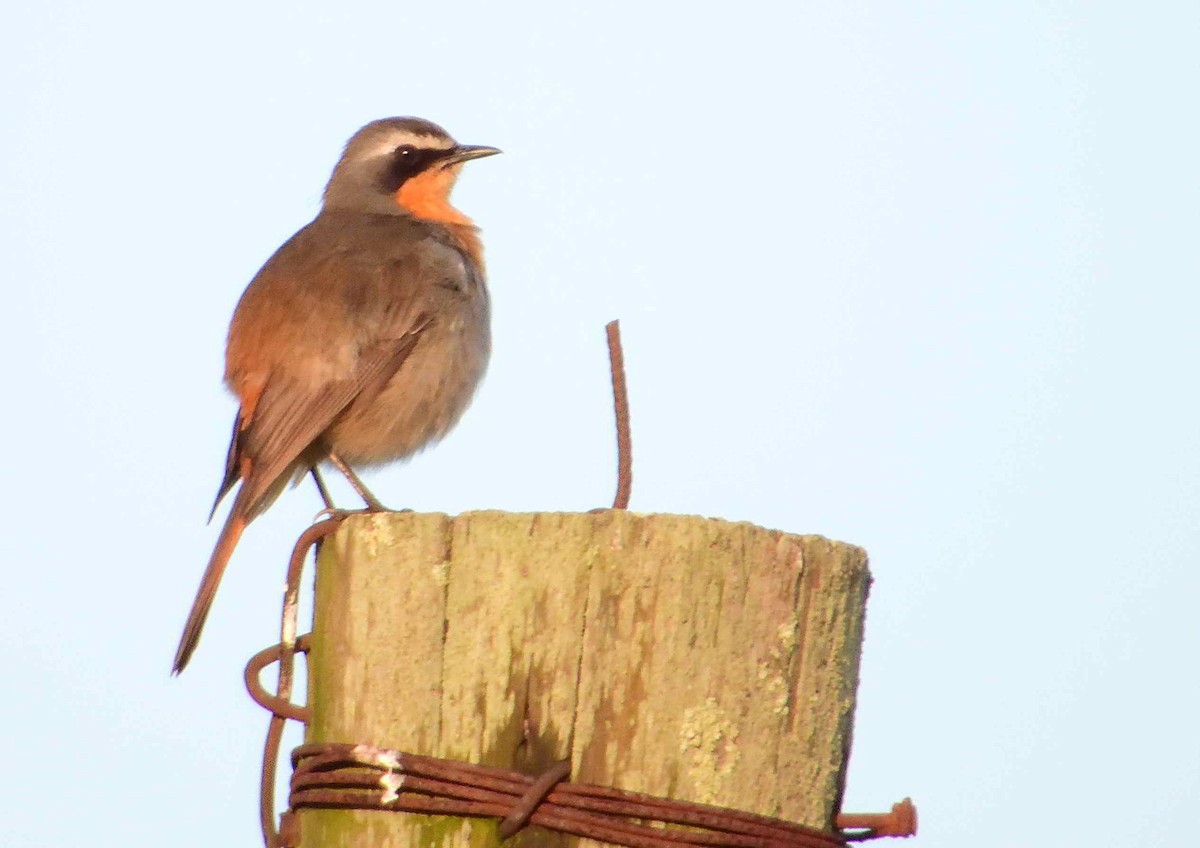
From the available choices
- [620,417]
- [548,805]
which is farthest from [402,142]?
[548,805]

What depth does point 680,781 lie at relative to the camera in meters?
3.10

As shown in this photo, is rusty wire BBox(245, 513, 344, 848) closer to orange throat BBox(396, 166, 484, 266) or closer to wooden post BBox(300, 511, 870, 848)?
wooden post BBox(300, 511, 870, 848)

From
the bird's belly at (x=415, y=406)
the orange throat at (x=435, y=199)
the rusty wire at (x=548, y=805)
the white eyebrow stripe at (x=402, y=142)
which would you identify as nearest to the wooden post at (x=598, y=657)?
the rusty wire at (x=548, y=805)

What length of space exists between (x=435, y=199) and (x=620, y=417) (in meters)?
5.27

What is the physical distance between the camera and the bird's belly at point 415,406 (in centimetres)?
701

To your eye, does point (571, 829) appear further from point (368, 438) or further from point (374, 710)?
point (368, 438)

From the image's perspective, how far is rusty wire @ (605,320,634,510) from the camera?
3.61 m

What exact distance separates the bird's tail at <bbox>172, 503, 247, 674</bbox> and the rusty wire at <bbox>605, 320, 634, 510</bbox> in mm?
2414

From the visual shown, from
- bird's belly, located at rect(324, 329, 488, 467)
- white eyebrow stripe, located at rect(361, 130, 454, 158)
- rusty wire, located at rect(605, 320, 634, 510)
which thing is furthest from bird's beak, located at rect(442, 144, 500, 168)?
rusty wire, located at rect(605, 320, 634, 510)

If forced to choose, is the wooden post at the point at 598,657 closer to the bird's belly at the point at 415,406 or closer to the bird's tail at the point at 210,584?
the bird's tail at the point at 210,584

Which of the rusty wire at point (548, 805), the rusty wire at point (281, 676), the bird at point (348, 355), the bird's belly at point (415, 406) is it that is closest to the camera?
the rusty wire at point (548, 805)

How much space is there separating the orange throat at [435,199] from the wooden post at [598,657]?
5.21 m

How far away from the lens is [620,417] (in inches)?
146

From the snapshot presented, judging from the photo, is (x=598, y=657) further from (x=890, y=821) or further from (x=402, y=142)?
(x=402, y=142)
